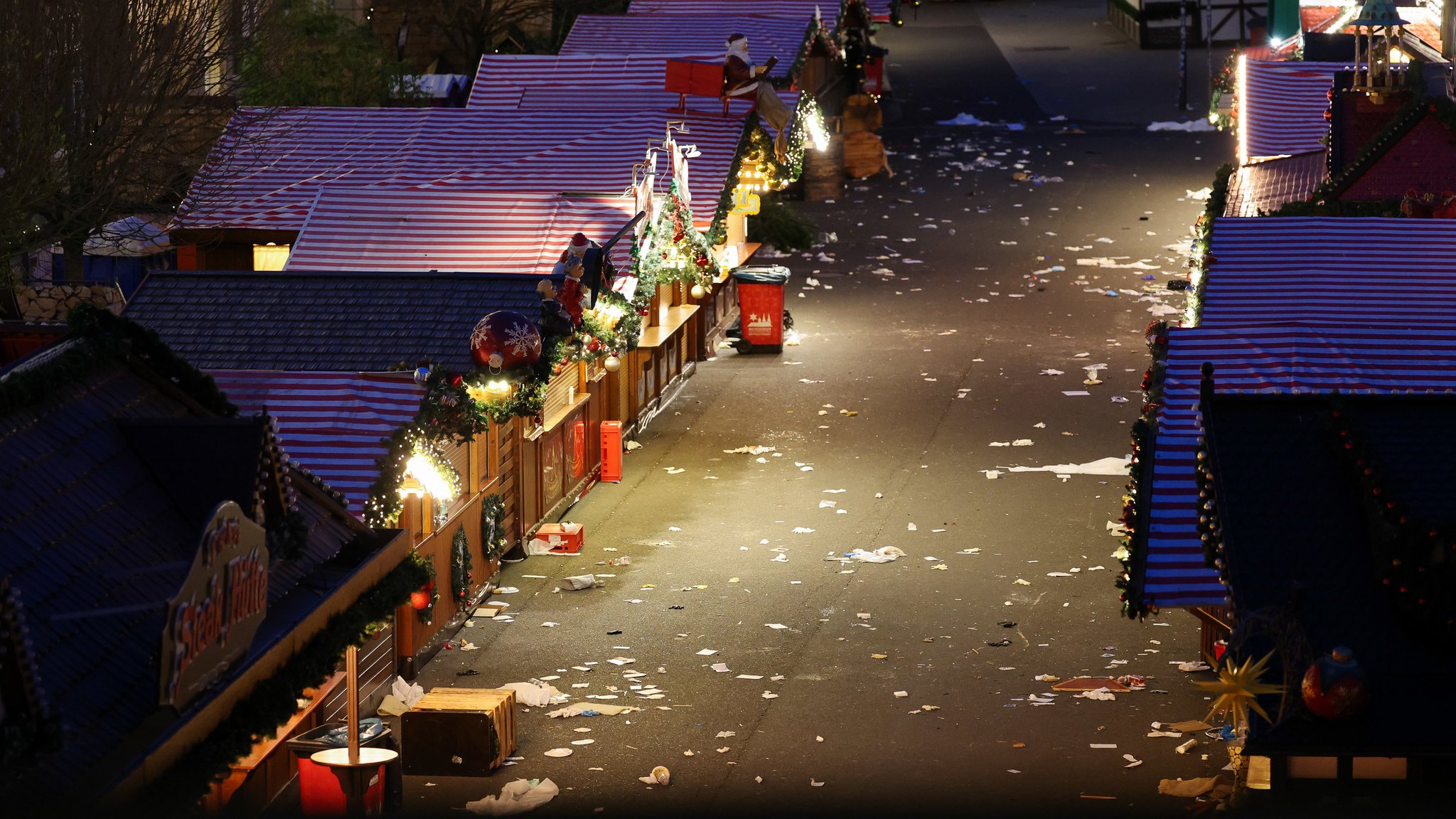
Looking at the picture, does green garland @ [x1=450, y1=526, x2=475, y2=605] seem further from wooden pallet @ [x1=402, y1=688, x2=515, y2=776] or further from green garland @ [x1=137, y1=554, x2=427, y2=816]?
green garland @ [x1=137, y1=554, x2=427, y2=816]

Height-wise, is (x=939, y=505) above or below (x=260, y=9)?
below

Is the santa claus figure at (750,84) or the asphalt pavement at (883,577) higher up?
the santa claus figure at (750,84)

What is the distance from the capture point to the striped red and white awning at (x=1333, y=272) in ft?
47.0

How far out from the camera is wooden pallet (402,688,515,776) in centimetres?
1302

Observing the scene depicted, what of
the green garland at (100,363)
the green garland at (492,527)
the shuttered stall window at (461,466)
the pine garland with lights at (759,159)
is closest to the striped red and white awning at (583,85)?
the pine garland with lights at (759,159)

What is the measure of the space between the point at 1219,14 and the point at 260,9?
3507cm

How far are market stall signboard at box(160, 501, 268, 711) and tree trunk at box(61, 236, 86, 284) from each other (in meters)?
14.2

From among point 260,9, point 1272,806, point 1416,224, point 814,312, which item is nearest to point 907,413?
point 814,312

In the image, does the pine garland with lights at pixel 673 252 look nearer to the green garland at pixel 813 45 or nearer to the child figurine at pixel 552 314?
the child figurine at pixel 552 314

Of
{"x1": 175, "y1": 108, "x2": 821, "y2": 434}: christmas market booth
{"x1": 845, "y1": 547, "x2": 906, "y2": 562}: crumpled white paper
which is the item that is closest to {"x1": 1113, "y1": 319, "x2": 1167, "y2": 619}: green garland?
{"x1": 845, "y1": 547, "x2": 906, "y2": 562}: crumpled white paper

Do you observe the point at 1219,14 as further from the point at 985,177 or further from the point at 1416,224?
the point at 1416,224

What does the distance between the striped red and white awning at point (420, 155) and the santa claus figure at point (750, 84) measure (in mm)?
535

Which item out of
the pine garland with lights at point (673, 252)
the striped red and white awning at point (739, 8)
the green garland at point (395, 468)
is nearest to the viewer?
the green garland at point (395, 468)

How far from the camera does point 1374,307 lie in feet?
47.4
